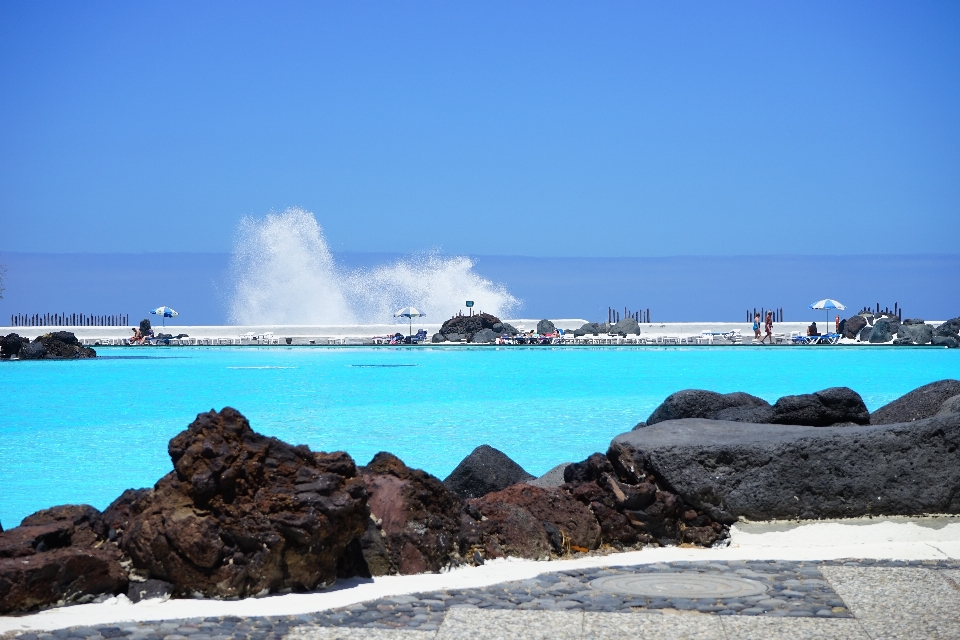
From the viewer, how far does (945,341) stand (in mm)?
35438

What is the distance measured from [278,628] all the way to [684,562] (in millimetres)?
2026

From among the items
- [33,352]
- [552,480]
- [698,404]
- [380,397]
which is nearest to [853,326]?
[380,397]

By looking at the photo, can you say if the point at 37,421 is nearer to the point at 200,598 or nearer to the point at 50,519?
the point at 50,519

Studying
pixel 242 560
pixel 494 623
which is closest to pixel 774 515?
A: pixel 494 623

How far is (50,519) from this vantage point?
5.04 meters

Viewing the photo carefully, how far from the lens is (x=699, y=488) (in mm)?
5664

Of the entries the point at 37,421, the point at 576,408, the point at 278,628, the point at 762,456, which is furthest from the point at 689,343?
the point at 278,628

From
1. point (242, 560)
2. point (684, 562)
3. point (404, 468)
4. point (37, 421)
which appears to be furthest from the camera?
point (37, 421)

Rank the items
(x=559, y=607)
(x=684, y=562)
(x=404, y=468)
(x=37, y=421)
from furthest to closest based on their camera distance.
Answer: (x=37, y=421)
(x=404, y=468)
(x=684, y=562)
(x=559, y=607)

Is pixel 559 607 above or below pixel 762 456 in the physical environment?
below

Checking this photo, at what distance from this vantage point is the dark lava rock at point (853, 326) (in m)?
40.0

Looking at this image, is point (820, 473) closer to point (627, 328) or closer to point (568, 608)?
point (568, 608)

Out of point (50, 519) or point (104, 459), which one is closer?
point (50, 519)

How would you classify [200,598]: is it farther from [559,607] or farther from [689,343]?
[689,343]
